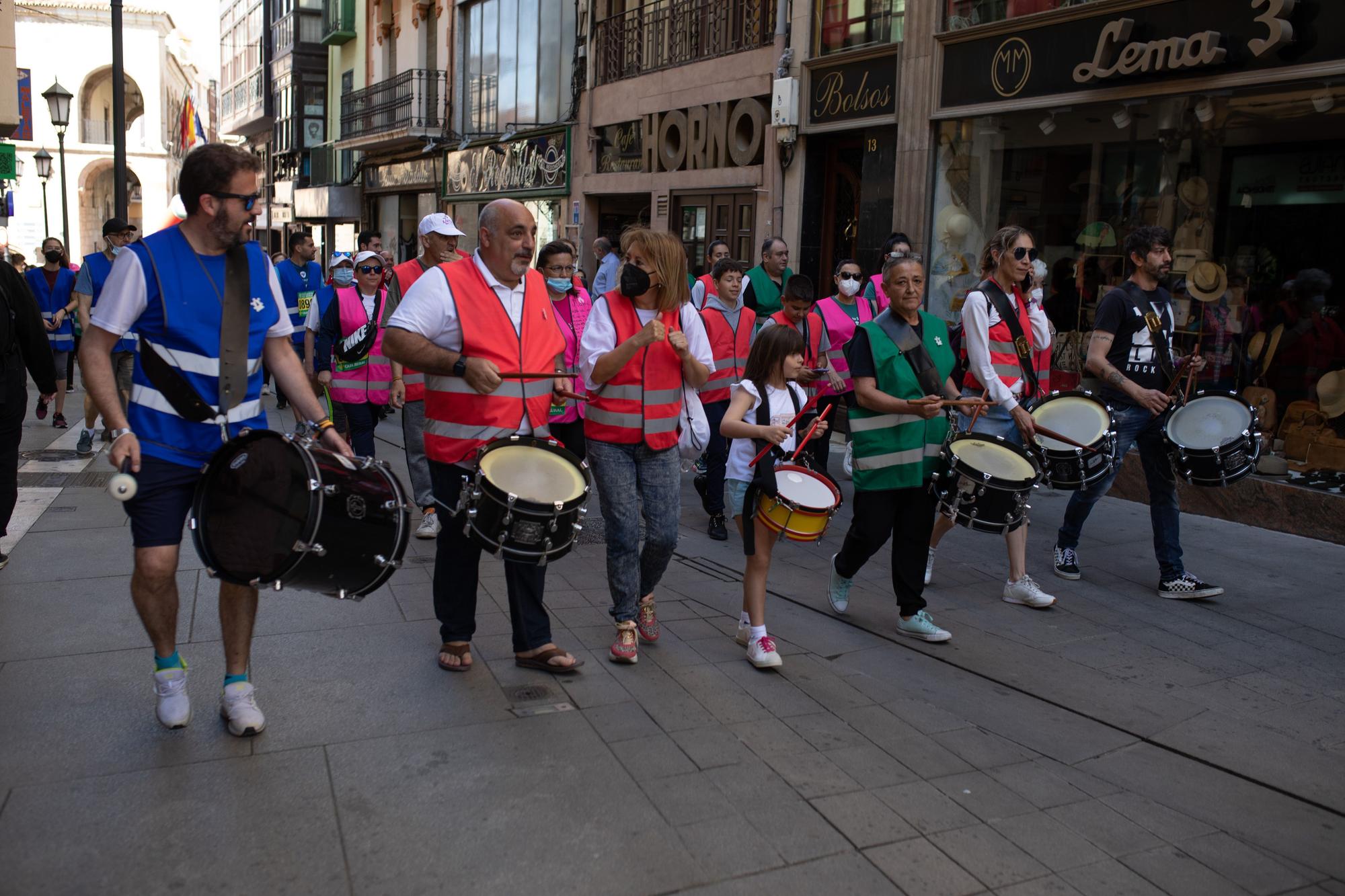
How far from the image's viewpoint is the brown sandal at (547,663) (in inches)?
193

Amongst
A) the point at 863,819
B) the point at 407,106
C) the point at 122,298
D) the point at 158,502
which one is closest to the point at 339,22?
the point at 407,106

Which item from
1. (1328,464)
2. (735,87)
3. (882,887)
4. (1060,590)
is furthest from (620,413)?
(735,87)

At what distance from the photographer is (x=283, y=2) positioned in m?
41.5

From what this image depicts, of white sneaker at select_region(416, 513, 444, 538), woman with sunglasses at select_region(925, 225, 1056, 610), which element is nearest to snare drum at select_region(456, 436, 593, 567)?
woman with sunglasses at select_region(925, 225, 1056, 610)

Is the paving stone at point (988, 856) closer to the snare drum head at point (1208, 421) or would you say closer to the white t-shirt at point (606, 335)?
the white t-shirt at point (606, 335)

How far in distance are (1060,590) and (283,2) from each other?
41.7 meters

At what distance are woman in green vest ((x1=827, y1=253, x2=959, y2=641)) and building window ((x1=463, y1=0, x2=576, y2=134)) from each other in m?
17.0

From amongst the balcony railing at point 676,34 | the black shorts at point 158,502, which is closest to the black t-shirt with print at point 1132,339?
the black shorts at point 158,502

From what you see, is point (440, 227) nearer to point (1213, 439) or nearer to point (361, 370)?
point (361, 370)

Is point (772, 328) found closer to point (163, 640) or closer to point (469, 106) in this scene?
point (163, 640)

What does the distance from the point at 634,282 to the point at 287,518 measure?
1804mm

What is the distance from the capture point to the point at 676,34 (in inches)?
685

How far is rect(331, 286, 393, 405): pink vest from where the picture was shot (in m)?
7.68

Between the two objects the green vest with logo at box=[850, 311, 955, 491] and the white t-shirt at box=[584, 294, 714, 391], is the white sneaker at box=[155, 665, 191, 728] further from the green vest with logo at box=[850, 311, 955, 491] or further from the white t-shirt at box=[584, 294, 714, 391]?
the green vest with logo at box=[850, 311, 955, 491]
